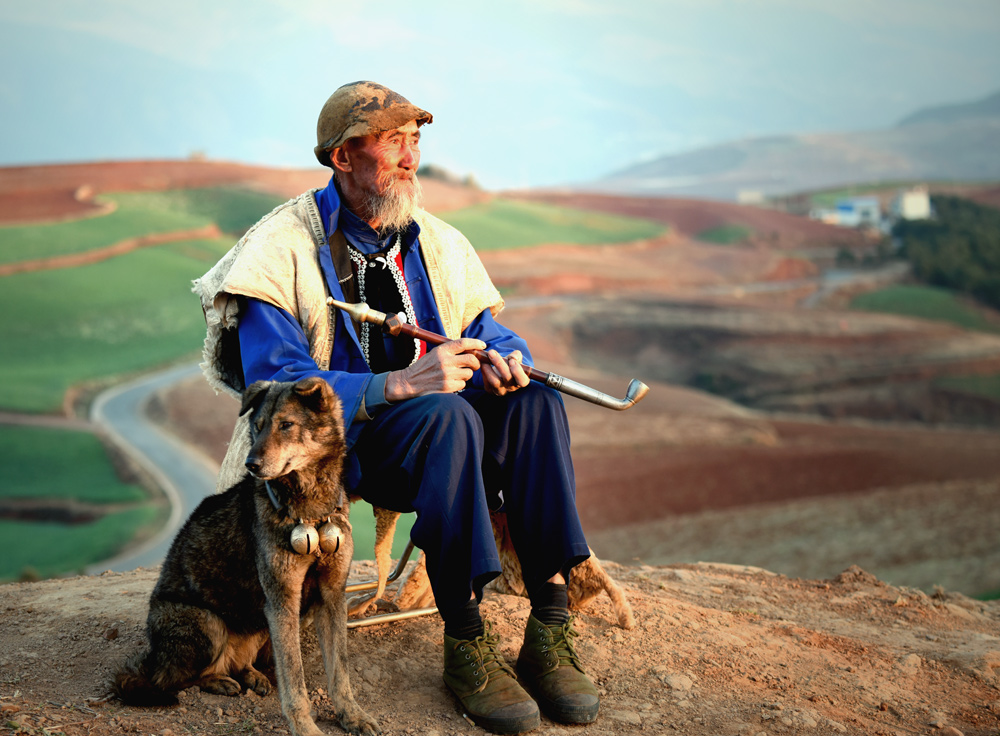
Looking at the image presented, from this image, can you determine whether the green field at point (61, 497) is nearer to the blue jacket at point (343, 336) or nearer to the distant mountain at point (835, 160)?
the blue jacket at point (343, 336)

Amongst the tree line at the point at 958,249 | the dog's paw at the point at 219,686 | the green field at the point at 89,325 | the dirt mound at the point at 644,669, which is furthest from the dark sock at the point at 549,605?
the tree line at the point at 958,249

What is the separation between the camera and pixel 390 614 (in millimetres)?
4266

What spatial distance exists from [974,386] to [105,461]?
26735 mm

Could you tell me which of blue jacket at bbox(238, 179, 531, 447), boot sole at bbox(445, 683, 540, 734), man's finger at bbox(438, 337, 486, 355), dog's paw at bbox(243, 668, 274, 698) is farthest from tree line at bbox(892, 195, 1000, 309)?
dog's paw at bbox(243, 668, 274, 698)

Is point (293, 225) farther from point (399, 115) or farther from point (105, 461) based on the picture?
point (105, 461)

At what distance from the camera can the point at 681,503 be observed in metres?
20.1

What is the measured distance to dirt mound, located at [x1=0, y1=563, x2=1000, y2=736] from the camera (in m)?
3.42

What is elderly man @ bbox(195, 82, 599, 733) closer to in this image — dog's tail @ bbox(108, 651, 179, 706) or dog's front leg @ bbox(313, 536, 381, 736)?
dog's front leg @ bbox(313, 536, 381, 736)

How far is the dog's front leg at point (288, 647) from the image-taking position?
3.19 metres

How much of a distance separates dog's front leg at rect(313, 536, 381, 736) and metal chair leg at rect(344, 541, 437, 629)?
1.85 feet

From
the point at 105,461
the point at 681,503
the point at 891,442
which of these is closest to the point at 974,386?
the point at 891,442

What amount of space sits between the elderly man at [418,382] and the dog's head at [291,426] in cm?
28

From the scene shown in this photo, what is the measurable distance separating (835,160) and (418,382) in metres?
94.7

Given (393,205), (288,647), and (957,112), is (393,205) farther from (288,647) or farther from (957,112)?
(957,112)
